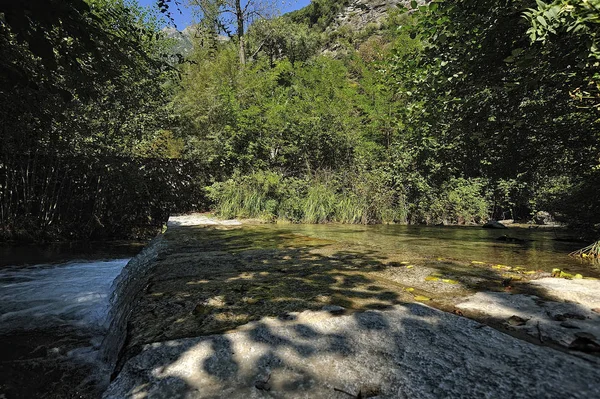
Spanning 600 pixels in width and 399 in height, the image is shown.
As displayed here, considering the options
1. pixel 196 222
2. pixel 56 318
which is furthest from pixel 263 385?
pixel 196 222

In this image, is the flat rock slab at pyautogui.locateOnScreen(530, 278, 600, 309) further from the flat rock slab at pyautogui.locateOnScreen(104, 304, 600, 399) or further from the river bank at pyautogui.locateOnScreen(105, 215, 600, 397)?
the flat rock slab at pyautogui.locateOnScreen(104, 304, 600, 399)

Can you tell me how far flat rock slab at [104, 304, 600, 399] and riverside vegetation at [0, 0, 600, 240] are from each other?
6.56 ft

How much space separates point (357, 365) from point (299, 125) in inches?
490

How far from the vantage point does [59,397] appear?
1.52m

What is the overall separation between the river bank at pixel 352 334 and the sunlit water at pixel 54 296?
943 millimetres

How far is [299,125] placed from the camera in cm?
1301

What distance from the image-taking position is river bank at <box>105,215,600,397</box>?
0.99 m

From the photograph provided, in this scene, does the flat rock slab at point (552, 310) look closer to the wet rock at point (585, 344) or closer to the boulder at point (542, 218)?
the wet rock at point (585, 344)

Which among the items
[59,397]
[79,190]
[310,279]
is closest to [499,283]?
[310,279]

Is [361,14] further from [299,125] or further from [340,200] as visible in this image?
[340,200]

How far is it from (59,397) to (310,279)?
1.49 metres

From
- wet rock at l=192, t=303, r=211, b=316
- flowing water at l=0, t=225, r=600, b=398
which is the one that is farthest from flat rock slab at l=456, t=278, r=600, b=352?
wet rock at l=192, t=303, r=211, b=316

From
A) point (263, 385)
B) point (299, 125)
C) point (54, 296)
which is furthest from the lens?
point (299, 125)

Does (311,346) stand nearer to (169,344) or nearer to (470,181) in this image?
(169,344)
